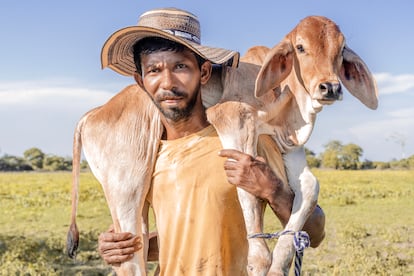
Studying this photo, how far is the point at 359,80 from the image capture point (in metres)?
2.70

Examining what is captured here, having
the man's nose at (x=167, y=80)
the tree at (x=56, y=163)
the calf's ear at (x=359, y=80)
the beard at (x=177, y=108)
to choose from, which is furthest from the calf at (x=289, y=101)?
the tree at (x=56, y=163)

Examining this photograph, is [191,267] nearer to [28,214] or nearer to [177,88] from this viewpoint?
[177,88]

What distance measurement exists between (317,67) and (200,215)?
2.84ft

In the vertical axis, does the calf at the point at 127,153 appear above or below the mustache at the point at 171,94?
below

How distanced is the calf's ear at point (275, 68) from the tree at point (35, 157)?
6001 centimetres

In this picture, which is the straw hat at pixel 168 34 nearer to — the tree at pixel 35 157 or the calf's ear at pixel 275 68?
the calf's ear at pixel 275 68

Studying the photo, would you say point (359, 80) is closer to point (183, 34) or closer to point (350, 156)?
point (183, 34)

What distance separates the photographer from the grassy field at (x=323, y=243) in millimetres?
9914

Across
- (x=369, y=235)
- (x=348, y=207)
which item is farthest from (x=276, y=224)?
→ (x=348, y=207)

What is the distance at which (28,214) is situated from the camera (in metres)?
18.8

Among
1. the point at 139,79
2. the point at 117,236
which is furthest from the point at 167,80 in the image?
the point at 117,236

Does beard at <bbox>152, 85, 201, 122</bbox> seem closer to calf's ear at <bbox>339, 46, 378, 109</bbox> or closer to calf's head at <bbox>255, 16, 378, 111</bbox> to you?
calf's head at <bbox>255, 16, 378, 111</bbox>

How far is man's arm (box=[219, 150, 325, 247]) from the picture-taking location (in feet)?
8.66

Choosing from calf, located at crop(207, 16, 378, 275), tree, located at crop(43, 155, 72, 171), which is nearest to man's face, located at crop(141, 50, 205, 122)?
calf, located at crop(207, 16, 378, 275)
